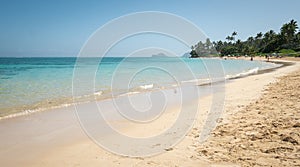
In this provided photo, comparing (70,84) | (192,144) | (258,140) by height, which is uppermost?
(70,84)

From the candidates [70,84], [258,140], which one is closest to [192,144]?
[258,140]

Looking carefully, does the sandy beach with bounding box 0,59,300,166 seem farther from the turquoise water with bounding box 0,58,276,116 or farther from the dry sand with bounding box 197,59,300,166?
the turquoise water with bounding box 0,58,276,116

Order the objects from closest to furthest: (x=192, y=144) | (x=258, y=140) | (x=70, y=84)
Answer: (x=258, y=140), (x=192, y=144), (x=70, y=84)

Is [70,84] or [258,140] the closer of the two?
[258,140]

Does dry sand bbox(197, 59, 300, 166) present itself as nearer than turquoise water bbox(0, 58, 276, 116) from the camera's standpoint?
Yes

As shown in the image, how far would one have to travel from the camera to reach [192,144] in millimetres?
4746

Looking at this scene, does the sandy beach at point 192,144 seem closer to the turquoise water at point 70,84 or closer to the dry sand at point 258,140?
the dry sand at point 258,140

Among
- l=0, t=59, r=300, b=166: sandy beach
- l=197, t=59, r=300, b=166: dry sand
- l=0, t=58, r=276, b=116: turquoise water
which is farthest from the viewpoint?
l=0, t=58, r=276, b=116: turquoise water

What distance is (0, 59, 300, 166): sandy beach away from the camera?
3.89m

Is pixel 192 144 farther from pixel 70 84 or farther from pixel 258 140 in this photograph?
pixel 70 84

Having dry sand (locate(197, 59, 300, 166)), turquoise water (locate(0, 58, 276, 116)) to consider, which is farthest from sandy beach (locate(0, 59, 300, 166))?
turquoise water (locate(0, 58, 276, 116))

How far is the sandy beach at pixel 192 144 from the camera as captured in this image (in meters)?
3.89

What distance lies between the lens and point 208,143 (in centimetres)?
466

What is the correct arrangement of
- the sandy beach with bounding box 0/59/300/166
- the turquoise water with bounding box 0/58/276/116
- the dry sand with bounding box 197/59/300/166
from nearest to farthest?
1. the dry sand with bounding box 197/59/300/166
2. the sandy beach with bounding box 0/59/300/166
3. the turquoise water with bounding box 0/58/276/116
